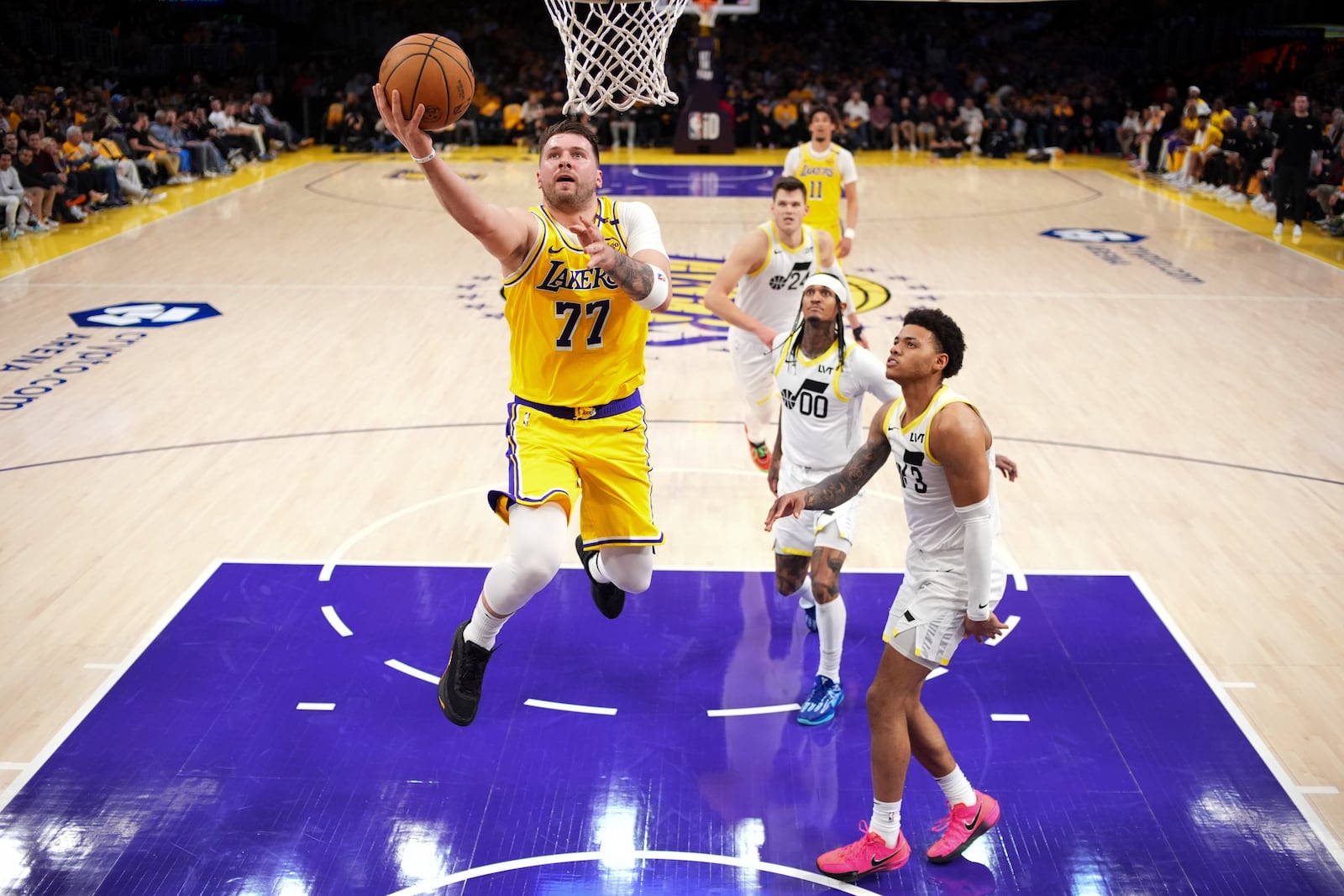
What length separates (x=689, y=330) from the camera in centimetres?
1155

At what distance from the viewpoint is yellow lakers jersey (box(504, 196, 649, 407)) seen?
4.39 m

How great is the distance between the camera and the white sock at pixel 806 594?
536 centimetres

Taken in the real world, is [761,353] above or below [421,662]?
above

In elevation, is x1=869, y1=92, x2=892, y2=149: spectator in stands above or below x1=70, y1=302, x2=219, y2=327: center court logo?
above

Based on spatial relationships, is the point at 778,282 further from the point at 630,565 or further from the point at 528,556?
the point at 528,556

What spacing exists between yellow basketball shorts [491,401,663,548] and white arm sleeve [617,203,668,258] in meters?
0.64

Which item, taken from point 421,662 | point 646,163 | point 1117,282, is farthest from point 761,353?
point 646,163

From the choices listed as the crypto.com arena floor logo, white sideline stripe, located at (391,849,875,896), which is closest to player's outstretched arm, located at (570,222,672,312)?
white sideline stripe, located at (391,849,875,896)

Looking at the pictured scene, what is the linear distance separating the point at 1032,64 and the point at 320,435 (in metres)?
24.5

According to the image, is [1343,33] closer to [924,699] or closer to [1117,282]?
[1117,282]

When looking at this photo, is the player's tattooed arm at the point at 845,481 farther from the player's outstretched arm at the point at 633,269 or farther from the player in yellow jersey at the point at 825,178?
the player in yellow jersey at the point at 825,178

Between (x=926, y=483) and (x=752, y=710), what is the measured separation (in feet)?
5.21

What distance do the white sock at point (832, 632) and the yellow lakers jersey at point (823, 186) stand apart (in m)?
5.40

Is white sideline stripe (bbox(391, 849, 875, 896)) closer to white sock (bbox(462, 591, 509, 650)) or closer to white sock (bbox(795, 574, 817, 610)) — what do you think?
white sock (bbox(462, 591, 509, 650))
